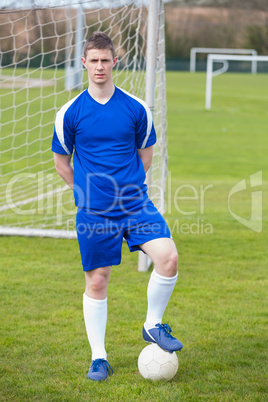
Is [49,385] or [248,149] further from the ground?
[49,385]

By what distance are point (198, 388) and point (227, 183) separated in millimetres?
7134

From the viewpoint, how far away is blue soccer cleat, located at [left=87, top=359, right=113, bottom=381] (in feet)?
12.1

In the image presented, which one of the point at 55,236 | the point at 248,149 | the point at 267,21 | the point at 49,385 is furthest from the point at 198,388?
the point at 267,21

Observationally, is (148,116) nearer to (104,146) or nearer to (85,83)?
(104,146)

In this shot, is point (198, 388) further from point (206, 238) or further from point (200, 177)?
point (200, 177)

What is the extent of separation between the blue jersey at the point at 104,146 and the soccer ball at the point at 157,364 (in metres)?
0.86

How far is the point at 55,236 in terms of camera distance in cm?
708

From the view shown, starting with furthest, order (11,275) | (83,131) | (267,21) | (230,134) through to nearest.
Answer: (267,21), (230,134), (11,275), (83,131)

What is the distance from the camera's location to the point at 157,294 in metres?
3.68

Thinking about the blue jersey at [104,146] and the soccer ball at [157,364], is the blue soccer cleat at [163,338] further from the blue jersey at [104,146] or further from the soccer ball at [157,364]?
the blue jersey at [104,146]

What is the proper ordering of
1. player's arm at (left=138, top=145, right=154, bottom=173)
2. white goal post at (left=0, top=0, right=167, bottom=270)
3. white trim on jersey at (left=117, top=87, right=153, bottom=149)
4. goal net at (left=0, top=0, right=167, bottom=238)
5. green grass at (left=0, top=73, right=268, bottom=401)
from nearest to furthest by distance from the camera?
green grass at (left=0, top=73, right=268, bottom=401), white trim on jersey at (left=117, top=87, right=153, bottom=149), player's arm at (left=138, top=145, right=154, bottom=173), white goal post at (left=0, top=0, right=167, bottom=270), goal net at (left=0, top=0, right=167, bottom=238)

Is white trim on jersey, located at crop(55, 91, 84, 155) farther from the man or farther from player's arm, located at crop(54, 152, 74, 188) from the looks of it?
player's arm, located at crop(54, 152, 74, 188)

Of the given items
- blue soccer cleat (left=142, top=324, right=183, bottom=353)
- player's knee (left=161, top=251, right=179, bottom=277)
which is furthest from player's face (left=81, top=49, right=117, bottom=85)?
blue soccer cleat (left=142, top=324, right=183, bottom=353)

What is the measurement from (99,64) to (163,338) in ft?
5.33
